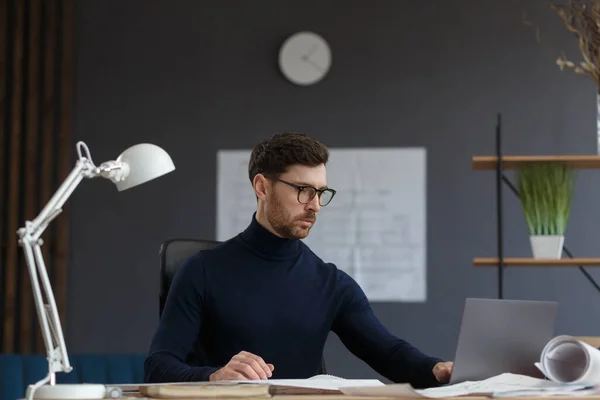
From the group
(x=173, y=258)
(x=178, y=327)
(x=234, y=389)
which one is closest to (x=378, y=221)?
(x=173, y=258)

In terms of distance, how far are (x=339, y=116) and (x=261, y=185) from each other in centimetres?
235

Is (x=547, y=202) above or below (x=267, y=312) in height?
above

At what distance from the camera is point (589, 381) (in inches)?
64.5

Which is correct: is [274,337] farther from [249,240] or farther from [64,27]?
[64,27]

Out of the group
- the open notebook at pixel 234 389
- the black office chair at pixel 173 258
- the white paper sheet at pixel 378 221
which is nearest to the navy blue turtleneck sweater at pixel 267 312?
the black office chair at pixel 173 258

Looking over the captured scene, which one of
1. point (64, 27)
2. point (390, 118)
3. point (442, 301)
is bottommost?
point (442, 301)

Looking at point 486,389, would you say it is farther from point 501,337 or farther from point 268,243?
point 268,243

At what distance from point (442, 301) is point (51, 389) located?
3323 millimetres

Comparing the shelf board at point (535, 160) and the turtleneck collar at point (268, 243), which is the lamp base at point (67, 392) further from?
the shelf board at point (535, 160)

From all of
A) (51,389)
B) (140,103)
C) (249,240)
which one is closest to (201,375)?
(51,389)

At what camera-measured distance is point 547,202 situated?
3.61m

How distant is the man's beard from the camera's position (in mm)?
2445

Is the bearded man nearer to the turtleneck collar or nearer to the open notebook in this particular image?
the turtleneck collar

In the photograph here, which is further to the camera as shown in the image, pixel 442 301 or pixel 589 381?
pixel 442 301
